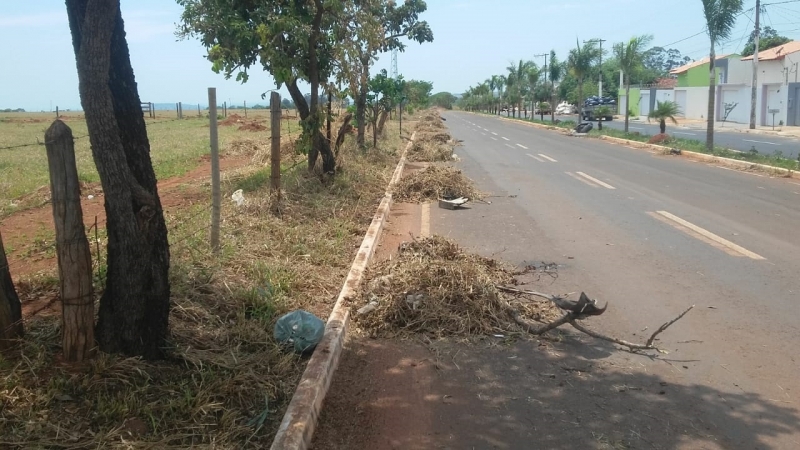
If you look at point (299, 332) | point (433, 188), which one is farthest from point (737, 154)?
point (299, 332)

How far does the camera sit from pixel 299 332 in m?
4.98

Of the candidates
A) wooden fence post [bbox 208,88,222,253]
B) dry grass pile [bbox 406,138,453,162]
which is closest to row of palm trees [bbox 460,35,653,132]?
dry grass pile [bbox 406,138,453,162]

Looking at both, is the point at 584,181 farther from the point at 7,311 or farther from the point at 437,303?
the point at 7,311

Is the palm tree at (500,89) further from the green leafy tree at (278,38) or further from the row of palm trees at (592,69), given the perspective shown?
the green leafy tree at (278,38)

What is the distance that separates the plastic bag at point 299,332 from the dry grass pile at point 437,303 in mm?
681

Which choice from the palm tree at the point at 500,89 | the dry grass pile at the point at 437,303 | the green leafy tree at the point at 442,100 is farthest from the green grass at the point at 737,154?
the green leafy tree at the point at 442,100

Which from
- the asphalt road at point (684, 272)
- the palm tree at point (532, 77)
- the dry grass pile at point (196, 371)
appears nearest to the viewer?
the dry grass pile at point (196, 371)

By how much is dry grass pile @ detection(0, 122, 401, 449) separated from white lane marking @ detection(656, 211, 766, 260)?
483 cm

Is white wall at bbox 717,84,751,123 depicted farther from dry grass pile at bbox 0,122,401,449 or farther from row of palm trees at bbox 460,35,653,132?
dry grass pile at bbox 0,122,401,449

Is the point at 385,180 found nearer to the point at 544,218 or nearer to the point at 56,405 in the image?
the point at 544,218

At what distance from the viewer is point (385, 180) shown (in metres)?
15.0

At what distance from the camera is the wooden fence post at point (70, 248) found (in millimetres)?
3857

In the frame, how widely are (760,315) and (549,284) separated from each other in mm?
1939

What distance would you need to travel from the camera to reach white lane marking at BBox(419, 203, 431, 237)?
9.67 metres
